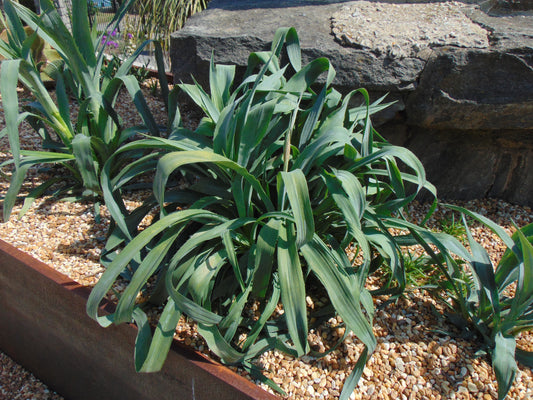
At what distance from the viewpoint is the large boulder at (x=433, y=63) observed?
5.78ft

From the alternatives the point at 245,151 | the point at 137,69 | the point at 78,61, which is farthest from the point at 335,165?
the point at 137,69

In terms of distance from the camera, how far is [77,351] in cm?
150

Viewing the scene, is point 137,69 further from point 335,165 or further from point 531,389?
point 531,389

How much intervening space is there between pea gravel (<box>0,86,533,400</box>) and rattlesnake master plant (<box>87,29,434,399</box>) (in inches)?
2.9

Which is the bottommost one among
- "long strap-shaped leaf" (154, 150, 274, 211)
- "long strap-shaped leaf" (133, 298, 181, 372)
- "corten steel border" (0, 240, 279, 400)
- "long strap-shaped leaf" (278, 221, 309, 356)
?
"corten steel border" (0, 240, 279, 400)

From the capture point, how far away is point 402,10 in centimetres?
214

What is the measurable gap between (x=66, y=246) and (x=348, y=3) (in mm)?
1826

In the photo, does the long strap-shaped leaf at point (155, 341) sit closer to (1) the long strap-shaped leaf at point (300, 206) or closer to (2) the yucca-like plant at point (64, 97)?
(1) the long strap-shaped leaf at point (300, 206)

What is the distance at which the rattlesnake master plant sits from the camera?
1.08 m

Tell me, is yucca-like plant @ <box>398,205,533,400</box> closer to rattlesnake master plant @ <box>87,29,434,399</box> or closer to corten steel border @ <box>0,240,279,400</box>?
rattlesnake master plant @ <box>87,29,434,399</box>

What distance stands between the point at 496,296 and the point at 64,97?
5.74 feet

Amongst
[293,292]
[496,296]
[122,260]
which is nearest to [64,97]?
[122,260]

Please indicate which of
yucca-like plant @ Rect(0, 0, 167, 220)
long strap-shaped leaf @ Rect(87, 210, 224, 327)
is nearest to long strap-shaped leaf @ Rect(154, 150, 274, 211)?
long strap-shaped leaf @ Rect(87, 210, 224, 327)

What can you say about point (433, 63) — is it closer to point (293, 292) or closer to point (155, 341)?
point (293, 292)
